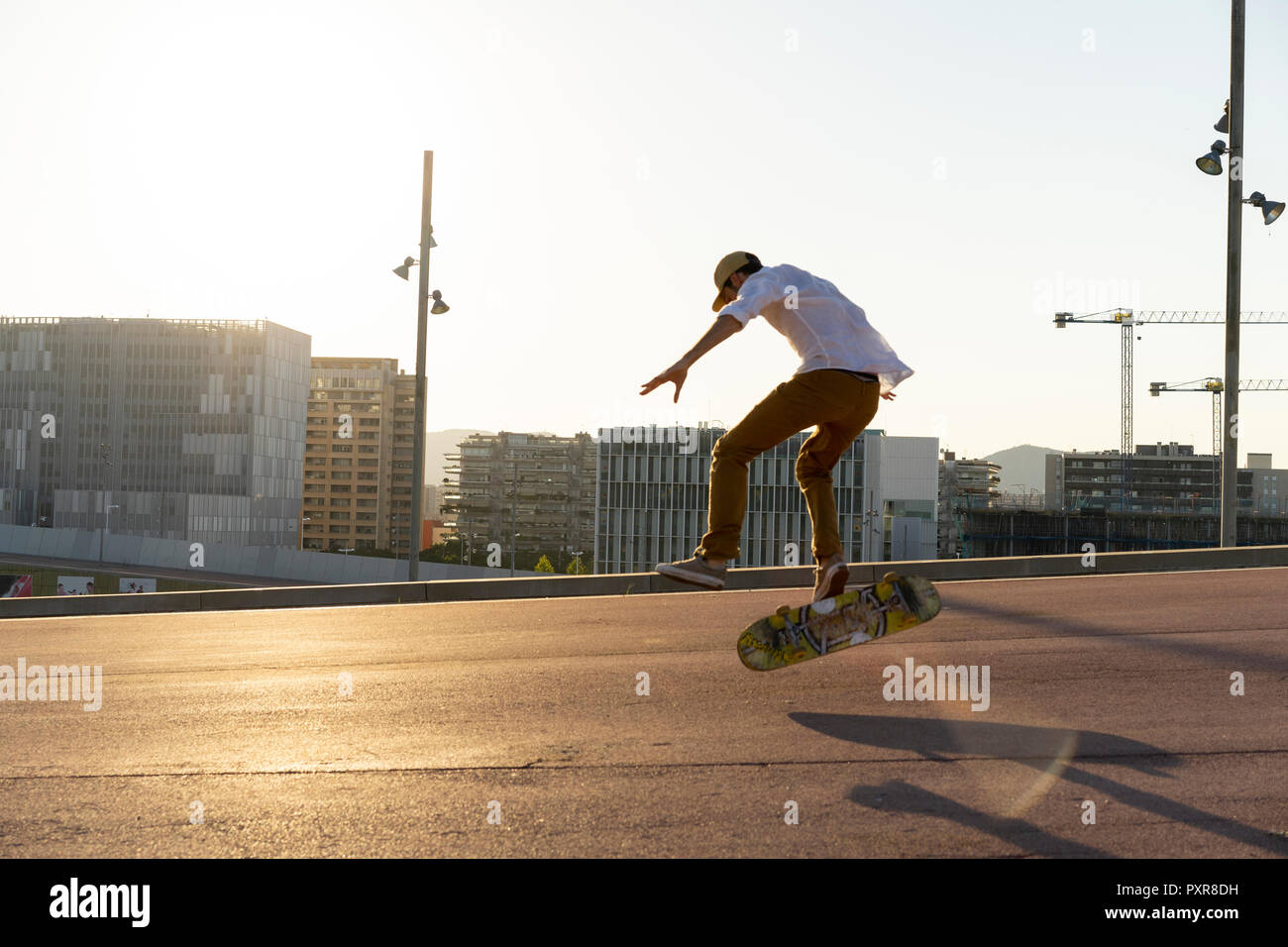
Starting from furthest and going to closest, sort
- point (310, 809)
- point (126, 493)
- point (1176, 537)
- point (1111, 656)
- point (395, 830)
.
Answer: point (126, 493), point (1176, 537), point (1111, 656), point (310, 809), point (395, 830)

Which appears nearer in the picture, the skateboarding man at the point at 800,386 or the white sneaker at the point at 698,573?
the skateboarding man at the point at 800,386

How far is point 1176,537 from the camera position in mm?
123438

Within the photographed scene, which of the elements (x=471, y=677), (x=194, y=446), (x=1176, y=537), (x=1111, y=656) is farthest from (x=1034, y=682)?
(x=194, y=446)

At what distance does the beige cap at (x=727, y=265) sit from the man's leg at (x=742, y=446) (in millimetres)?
588

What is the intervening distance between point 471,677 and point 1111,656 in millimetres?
3190

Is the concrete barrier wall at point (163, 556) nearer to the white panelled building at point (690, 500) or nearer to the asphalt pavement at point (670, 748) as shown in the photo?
the white panelled building at point (690, 500)

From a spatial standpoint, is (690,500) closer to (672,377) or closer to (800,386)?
(800,386)

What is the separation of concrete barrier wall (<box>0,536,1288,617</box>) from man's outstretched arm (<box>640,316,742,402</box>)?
5658mm

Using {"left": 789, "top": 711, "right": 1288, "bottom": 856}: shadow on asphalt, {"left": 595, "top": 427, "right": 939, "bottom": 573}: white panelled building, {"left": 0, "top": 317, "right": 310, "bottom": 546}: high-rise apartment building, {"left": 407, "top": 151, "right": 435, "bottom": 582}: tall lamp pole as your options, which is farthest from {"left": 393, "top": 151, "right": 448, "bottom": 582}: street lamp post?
{"left": 0, "top": 317, "right": 310, "bottom": 546}: high-rise apartment building

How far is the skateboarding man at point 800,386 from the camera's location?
18.5 ft

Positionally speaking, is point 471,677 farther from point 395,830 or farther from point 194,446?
point 194,446

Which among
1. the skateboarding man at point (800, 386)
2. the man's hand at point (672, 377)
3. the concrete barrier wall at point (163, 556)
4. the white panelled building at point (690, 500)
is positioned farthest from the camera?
the white panelled building at point (690, 500)

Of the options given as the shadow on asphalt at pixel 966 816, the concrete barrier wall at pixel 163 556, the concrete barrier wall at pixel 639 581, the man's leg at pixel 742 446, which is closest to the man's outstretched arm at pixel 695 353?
the man's leg at pixel 742 446

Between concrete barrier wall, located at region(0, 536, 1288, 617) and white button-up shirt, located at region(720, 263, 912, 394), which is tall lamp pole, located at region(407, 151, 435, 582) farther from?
white button-up shirt, located at region(720, 263, 912, 394)
